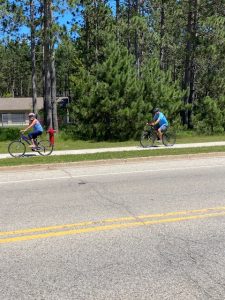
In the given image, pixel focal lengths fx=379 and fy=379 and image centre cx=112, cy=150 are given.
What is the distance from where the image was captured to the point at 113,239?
534cm

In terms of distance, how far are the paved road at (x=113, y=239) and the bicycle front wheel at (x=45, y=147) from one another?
5.38m

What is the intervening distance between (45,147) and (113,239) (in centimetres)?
1040

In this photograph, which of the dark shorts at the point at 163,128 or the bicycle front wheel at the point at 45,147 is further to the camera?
the dark shorts at the point at 163,128

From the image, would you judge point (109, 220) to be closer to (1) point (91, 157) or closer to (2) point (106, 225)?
(2) point (106, 225)

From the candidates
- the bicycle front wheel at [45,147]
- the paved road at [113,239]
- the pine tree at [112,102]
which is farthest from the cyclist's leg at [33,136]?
the pine tree at [112,102]

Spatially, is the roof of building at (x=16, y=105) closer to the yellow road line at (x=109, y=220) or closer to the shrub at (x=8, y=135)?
the shrub at (x=8, y=135)

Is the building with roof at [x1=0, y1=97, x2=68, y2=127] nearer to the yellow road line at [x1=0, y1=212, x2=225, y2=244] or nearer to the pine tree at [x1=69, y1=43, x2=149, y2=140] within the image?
the pine tree at [x1=69, y1=43, x2=149, y2=140]

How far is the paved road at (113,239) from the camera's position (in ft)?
13.0

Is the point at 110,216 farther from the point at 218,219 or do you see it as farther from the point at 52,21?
the point at 52,21

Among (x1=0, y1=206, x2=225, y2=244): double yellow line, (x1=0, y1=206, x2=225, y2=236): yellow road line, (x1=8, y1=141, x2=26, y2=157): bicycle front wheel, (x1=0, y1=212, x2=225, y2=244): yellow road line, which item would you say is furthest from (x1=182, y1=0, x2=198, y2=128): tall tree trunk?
(x1=0, y1=212, x2=225, y2=244): yellow road line

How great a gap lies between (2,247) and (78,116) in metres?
17.8

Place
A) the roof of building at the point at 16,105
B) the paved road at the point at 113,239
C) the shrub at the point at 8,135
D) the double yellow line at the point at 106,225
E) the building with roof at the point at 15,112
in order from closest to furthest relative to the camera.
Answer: the paved road at the point at 113,239, the double yellow line at the point at 106,225, the shrub at the point at 8,135, the roof of building at the point at 16,105, the building with roof at the point at 15,112

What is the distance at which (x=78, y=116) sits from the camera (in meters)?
22.5

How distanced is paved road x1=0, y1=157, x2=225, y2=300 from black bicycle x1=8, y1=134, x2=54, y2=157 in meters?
4.97
